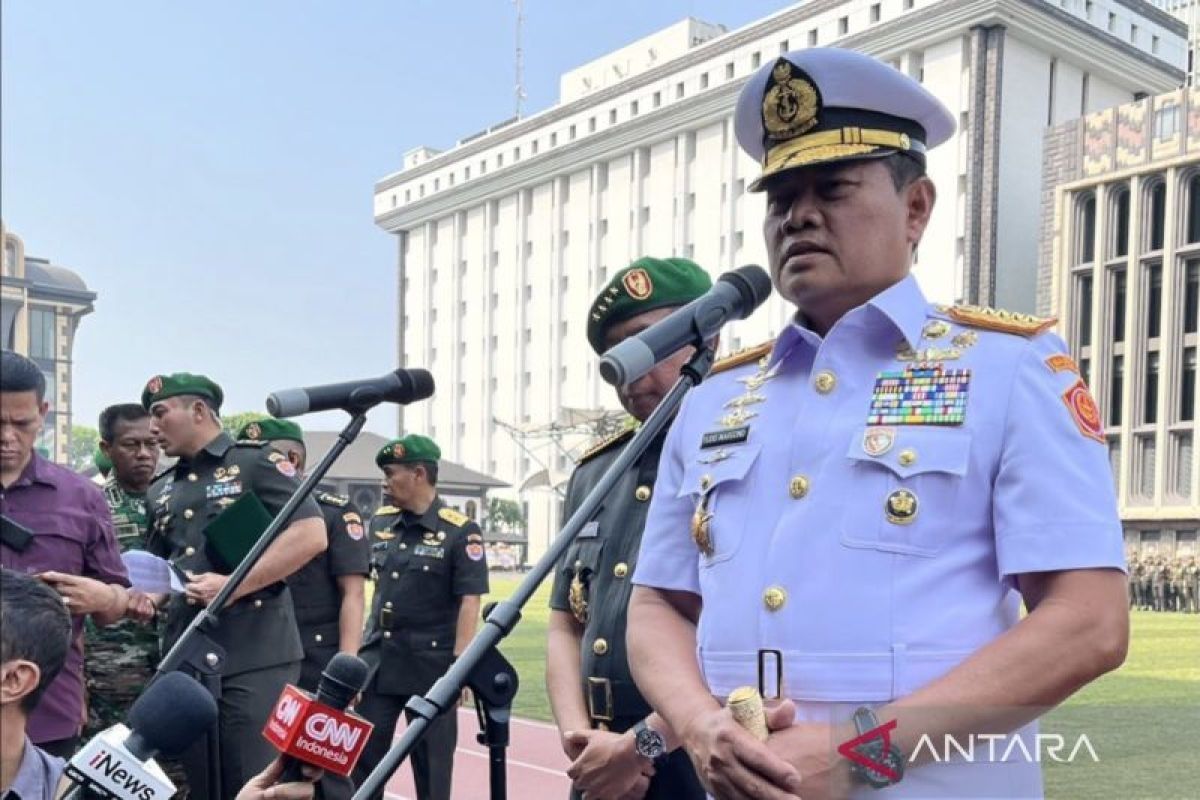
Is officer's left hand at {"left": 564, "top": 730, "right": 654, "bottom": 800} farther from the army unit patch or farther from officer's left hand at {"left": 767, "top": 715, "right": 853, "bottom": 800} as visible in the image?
the army unit patch

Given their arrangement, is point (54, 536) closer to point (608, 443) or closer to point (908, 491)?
point (608, 443)

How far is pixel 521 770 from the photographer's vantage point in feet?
25.5

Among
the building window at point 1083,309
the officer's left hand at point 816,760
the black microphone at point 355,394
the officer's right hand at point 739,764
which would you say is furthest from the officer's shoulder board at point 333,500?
the building window at point 1083,309

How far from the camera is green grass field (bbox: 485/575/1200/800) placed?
6.41m

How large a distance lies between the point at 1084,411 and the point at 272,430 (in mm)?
6527

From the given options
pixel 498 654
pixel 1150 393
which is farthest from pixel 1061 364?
pixel 1150 393

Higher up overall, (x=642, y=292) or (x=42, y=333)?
(x=42, y=333)

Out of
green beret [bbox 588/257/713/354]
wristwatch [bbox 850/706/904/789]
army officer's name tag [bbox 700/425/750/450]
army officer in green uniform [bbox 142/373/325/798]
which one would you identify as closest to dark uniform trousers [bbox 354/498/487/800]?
army officer in green uniform [bbox 142/373/325/798]

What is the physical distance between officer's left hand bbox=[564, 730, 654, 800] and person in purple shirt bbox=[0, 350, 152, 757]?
174 cm

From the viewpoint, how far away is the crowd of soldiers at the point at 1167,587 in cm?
3002

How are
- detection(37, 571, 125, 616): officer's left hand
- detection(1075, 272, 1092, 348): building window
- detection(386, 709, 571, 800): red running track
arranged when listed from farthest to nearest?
detection(1075, 272, 1092, 348): building window < detection(386, 709, 571, 800): red running track < detection(37, 571, 125, 616): officer's left hand

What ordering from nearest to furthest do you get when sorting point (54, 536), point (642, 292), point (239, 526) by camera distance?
point (642, 292), point (54, 536), point (239, 526)

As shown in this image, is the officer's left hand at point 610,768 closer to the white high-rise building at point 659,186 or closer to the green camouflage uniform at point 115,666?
the green camouflage uniform at point 115,666

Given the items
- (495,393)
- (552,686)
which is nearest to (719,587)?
(552,686)
